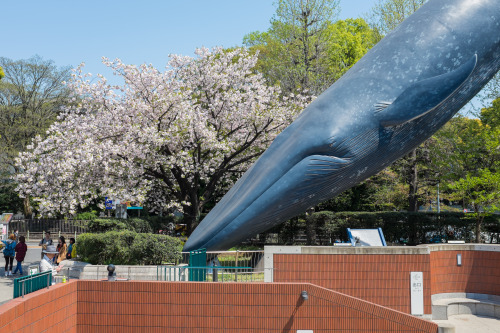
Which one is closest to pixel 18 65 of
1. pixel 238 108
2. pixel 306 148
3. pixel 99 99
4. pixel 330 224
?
pixel 99 99

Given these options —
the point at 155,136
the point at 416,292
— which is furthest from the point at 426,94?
the point at 155,136

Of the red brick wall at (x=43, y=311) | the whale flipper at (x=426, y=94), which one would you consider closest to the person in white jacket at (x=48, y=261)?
the red brick wall at (x=43, y=311)

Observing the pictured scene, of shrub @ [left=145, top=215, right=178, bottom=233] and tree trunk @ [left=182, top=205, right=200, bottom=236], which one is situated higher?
tree trunk @ [left=182, top=205, right=200, bottom=236]

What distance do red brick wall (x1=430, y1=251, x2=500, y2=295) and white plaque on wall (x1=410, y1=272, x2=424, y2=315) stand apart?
2157mm

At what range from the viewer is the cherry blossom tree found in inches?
731

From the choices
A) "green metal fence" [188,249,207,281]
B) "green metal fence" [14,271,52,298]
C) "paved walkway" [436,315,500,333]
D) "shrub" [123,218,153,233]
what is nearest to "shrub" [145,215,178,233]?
"shrub" [123,218,153,233]

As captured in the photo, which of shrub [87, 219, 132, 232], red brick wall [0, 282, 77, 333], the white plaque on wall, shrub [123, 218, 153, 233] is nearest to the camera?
red brick wall [0, 282, 77, 333]

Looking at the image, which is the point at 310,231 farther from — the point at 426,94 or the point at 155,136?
the point at 426,94

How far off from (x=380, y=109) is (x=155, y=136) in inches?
412

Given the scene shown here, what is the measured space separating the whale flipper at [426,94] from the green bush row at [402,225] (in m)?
12.8

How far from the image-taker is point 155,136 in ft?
60.2

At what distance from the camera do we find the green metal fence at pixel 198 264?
32.0 ft

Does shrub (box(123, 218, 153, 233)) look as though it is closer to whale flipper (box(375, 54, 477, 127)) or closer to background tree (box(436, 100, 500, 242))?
whale flipper (box(375, 54, 477, 127))

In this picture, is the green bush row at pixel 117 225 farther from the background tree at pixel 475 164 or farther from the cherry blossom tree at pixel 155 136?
the background tree at pixel 475 164
